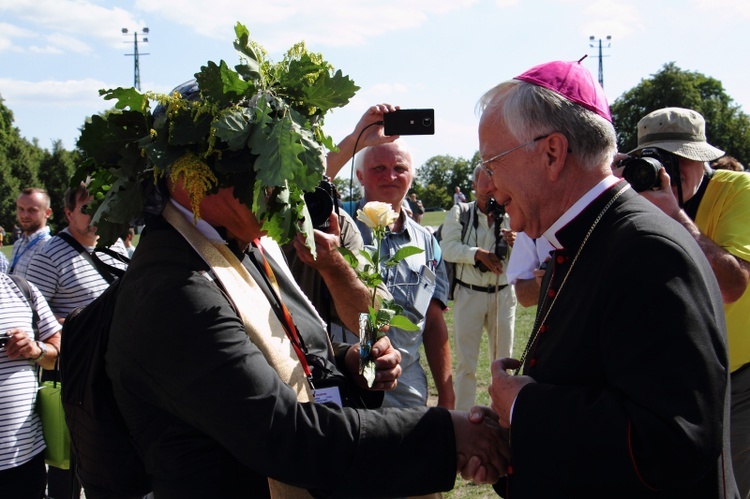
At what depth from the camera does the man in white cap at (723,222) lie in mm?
3256

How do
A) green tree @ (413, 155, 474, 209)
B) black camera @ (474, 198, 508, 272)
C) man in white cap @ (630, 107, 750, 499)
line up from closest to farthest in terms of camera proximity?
man in white cap @ (630, 107, 750, 499) < black camera @ (474, 198, 508, 272) < green tree @ (413, 155, 474, 209)

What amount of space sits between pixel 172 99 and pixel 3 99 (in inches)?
Answer: 2483

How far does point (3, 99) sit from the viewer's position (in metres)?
55.2

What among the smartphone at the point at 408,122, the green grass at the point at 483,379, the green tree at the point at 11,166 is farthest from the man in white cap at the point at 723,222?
the green tree at the point at 11,166

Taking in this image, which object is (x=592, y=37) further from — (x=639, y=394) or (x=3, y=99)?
(x=639, y=394)

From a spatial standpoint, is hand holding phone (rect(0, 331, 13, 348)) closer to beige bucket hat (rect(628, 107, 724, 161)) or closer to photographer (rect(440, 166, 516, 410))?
beige bucket hat (rect(628, 107, 724, 161))

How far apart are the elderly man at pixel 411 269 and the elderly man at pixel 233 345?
5.88 ft

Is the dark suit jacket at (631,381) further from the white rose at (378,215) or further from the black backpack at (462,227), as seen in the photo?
the black backpack at (462,227)

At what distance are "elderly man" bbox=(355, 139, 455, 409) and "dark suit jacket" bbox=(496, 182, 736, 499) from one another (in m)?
2.08

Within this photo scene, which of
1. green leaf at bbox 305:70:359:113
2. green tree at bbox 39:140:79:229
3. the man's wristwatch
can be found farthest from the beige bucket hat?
green tree at bbox 39:140:79:229

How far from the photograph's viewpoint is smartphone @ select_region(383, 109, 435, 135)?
3.37m

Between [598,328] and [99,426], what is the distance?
5.18ft

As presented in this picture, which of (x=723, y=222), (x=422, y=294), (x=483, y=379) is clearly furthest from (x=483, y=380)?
(x=723, y=222)

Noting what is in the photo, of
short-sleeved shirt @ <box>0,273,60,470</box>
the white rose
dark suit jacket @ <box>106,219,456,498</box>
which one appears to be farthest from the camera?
short-sleeved shirt @ <box>0,273,60,470</box>
